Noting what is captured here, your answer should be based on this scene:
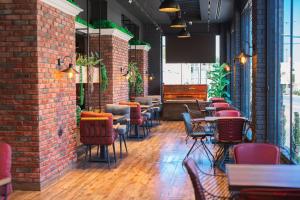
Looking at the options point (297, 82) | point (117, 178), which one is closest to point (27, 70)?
point (117, 178)

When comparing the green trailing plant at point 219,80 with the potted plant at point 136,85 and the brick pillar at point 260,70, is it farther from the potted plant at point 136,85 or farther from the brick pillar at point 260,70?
the brick pillar at point 260,70

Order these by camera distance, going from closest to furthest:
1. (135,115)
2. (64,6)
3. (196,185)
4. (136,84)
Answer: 1. (196,185)
2. (64,6)
3. (135,115)
4. (136,84)

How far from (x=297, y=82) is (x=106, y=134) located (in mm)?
3280

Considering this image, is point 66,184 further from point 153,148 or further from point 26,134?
point 153,148

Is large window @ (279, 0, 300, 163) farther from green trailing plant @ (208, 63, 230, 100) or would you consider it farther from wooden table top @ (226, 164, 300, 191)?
green trailing plant @ (208, 63, 230, 100)

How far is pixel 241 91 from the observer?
1252 centimetres

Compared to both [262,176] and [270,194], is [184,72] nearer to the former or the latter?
[262,176]

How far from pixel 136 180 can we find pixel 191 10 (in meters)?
9.87

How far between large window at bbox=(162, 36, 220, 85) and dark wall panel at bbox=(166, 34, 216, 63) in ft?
2.44

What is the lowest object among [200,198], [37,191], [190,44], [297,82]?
[37,191]

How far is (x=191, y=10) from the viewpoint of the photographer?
50.5 ft

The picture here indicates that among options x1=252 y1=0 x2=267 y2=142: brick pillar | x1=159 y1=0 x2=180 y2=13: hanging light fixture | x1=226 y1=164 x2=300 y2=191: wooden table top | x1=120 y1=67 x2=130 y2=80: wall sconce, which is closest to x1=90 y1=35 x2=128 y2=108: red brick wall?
x1=120 y1=67 x2=130 y2=80: wall sconce

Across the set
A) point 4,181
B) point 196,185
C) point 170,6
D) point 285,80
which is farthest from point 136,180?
point 196,185

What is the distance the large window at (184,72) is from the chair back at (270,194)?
1550 centimetres
